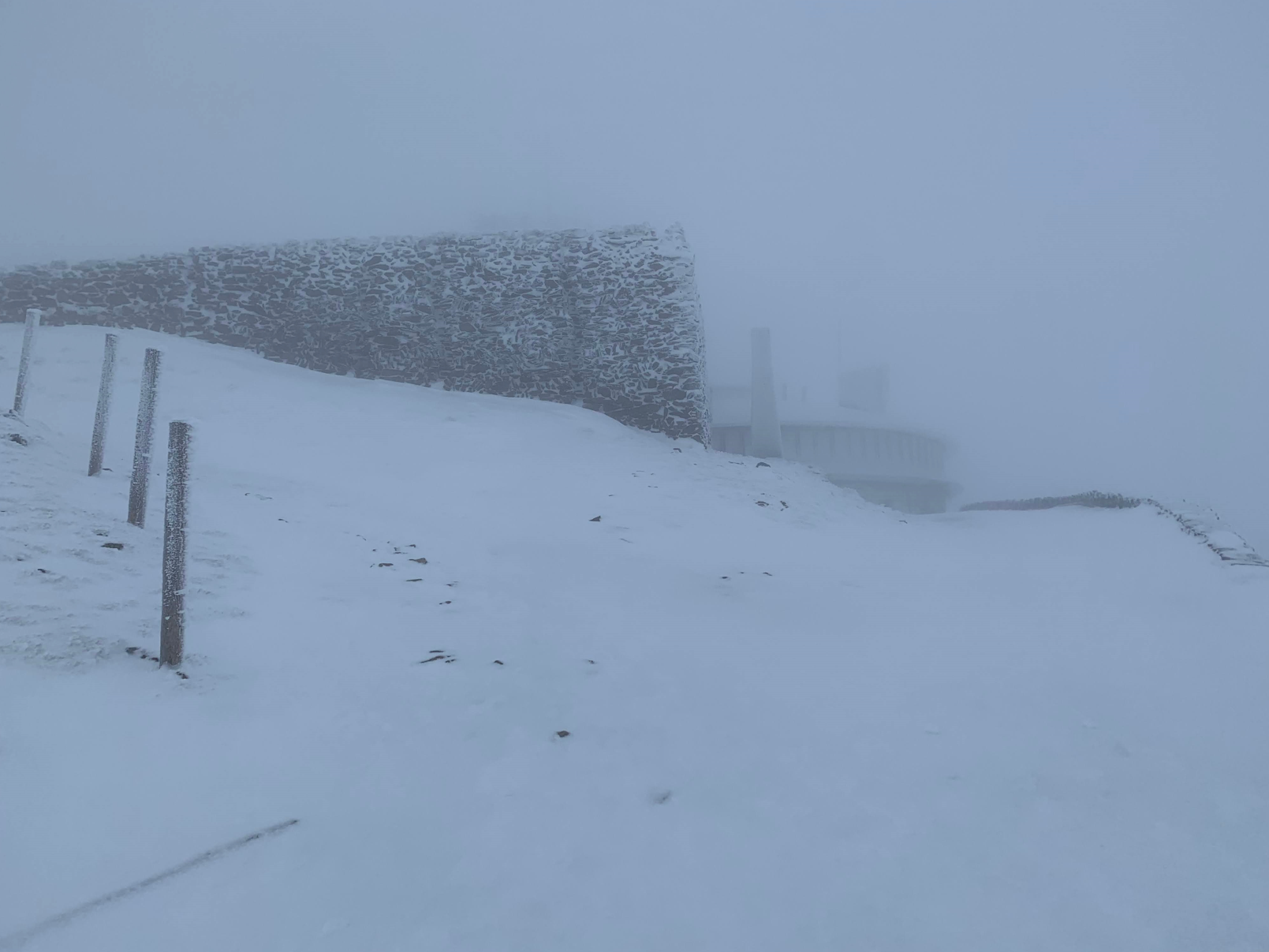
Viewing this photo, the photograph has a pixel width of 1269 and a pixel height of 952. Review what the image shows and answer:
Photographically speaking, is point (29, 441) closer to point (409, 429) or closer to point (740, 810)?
point (409, 429)

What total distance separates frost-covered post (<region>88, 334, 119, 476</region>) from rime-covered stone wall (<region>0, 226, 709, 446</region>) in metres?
7.30

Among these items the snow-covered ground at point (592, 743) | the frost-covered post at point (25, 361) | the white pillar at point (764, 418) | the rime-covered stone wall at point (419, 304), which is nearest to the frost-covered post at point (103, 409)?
the snow-covered ground at point (592, 743)

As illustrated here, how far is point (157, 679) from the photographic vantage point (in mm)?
3373

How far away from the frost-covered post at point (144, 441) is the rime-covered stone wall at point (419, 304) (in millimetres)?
8664

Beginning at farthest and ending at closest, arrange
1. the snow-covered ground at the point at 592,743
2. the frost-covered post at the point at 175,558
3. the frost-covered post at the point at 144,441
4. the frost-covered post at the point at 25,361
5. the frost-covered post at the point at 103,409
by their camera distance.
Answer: the frost-covered post at the point at 25,361
the frost-covered post at the point at 103,409
the frost-covered post at the point at 144,441
the frost-covered post at the point at 175,558
the snow-covered ground at the point at 592,743

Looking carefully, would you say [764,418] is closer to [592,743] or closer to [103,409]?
[103,409]

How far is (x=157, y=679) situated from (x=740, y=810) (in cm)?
278

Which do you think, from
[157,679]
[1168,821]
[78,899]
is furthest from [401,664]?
[1168,821]

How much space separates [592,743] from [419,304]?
11.8 metres

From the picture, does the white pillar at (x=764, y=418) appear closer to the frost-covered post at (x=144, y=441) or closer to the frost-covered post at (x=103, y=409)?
the frost-covered post at (x=103, y=409)

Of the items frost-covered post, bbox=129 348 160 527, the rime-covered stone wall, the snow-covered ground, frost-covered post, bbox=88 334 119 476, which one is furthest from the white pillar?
frost-covered post, bbox=129 348 160 527

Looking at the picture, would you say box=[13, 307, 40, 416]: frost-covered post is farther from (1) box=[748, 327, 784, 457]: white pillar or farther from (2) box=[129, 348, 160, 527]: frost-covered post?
(1) box=[748, 327, 784, 457]: white pillar

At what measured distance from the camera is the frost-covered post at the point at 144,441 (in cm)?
487

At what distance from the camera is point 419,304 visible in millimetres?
13586
